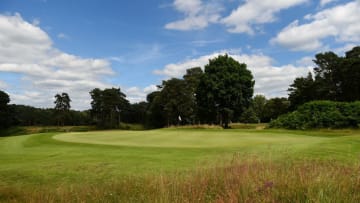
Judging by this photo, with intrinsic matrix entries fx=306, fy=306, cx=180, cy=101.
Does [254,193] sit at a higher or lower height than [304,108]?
lower

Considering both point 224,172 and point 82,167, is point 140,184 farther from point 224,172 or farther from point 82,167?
point 82,167

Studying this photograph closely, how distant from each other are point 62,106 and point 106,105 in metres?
16.5

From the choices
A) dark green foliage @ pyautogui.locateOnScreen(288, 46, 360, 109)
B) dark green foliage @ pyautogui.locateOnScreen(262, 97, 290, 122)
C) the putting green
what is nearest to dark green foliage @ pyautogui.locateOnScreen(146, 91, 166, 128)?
dark green foliage @ pyautogui.locateOnScreen(262, 97, 290, 122)

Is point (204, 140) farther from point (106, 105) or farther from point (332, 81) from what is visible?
point (106, 105)

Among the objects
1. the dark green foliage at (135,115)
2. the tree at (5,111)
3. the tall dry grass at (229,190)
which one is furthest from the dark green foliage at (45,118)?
the tall dry grass at (229,190)

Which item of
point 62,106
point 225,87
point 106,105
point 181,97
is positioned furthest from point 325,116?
point 62,106

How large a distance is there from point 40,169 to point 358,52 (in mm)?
66820

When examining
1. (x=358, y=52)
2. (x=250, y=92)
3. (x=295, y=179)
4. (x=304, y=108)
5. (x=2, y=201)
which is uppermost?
(x=358, y=52)

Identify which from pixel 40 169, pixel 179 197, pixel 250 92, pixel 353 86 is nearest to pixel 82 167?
pixel 40 169

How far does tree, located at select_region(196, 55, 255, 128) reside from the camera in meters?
48.8

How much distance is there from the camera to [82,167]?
33.3 feet

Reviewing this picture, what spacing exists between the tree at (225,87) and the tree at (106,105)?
43.8 m

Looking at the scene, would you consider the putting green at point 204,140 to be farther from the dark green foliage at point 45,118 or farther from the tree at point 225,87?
the dark green foliage at point 45,118

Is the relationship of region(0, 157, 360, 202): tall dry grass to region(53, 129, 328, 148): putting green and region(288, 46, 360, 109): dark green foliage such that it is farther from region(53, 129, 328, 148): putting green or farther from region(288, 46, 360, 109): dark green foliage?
region(288, 46, 360, 109): dark green foliage
